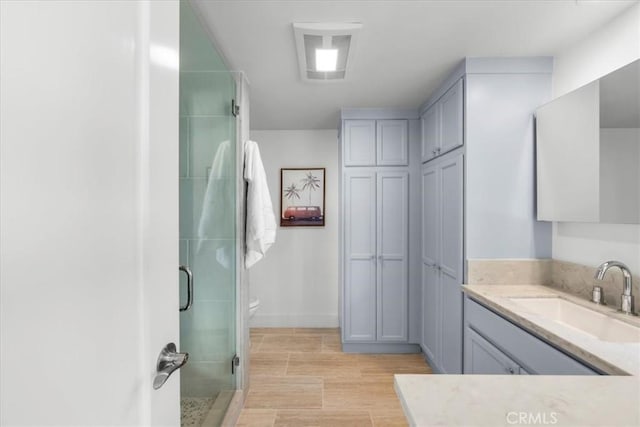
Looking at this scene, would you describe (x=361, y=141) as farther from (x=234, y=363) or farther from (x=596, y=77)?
(x=234, y=363)

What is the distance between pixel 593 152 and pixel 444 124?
1.02 m

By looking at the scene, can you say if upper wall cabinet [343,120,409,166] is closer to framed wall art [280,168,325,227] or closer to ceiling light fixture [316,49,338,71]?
framed wall art [280,168,325,227]

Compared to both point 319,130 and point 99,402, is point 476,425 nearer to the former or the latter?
point 99,402

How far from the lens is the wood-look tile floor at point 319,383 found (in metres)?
2.24

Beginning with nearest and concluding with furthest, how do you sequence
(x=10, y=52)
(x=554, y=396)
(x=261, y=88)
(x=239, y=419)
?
1. (x=10, y=52)
2. (x=554, y=396)
3. (x=239, y=419)
4. (x=261, y=88)

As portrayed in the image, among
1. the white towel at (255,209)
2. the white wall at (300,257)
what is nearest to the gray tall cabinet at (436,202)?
the white wall at (300,257)

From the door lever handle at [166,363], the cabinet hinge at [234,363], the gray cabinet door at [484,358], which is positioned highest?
the door lever handle at [166,363]

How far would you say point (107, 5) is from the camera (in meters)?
0.60

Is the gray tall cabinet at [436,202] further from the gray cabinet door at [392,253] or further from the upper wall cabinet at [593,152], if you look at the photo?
the upper wall cabinet at [593,152]

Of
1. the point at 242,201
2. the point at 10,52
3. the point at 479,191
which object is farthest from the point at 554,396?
the point at 242,201

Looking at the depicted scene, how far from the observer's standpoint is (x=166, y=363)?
753mm

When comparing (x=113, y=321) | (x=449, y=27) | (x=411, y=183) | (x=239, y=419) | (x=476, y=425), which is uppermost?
(x=449, y=27)

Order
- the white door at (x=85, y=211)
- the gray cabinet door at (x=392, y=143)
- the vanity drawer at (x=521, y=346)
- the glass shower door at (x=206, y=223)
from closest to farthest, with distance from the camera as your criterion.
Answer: the white door at (x=85, y=211) → the vanity drawer at (x=521, y=346) → the glass shower door at (x=206, y=223) → the gray cabinet door at (x=392, y=143)

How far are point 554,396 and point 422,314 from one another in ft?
8.46
